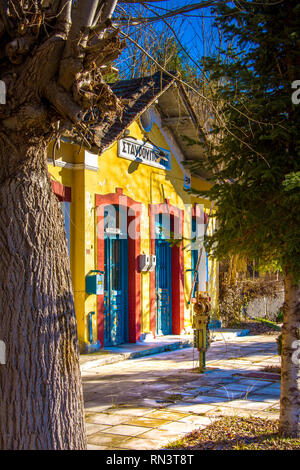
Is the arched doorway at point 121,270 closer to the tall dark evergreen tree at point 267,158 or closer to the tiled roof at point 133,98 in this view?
the tiled roof at point 133,98

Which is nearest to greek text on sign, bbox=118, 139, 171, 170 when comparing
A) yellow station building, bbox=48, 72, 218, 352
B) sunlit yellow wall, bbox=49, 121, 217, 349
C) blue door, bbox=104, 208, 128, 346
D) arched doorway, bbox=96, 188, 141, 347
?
yellow station building, bbox=48, 72, 218, 352

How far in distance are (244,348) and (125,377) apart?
4.75m

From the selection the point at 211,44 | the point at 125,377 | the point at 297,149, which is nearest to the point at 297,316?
the point at 297,149

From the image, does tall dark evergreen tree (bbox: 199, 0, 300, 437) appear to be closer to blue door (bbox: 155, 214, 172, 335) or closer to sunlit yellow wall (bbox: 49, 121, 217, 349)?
sunlit yellow wall (bbox: 49, 121, 217, 349)

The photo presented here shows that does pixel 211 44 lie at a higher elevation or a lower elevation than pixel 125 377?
higher

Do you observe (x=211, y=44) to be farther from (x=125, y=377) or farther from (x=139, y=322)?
(x=125, y=377)

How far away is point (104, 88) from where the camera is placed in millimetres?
4656

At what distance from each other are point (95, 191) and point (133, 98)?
7.99ft

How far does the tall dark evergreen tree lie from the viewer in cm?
602

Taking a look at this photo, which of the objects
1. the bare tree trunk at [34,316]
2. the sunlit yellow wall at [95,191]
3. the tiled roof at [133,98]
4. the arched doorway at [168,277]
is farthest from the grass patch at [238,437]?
the arched doorway at [168,277]

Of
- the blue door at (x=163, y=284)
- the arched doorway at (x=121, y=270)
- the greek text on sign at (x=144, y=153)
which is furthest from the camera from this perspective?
the blue door at (x=163, y=284)

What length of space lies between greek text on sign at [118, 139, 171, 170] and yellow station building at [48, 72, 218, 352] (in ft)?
0.08

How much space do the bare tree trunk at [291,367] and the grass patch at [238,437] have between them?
0.56 ft

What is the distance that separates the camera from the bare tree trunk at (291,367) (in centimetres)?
604
